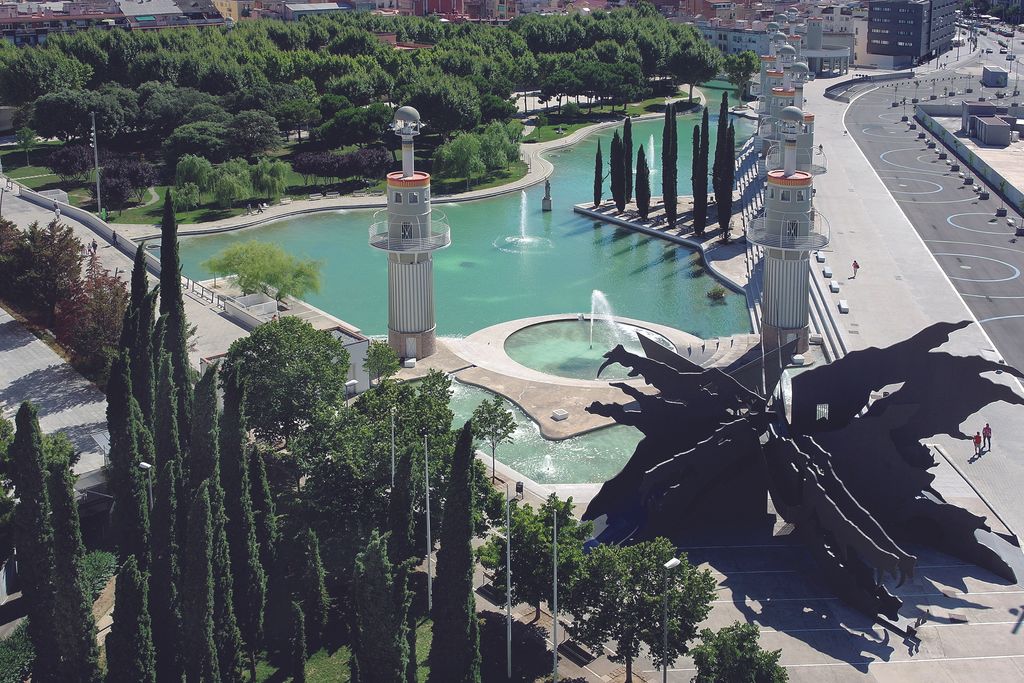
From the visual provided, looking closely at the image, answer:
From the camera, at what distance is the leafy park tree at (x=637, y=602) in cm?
3064

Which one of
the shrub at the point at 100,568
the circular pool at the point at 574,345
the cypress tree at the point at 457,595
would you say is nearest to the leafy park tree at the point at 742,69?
the circular pool at the point at 574,345

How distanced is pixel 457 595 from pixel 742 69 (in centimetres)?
11575

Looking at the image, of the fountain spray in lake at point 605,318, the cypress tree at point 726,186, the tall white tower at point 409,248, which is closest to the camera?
the tall white tower at point 409,248

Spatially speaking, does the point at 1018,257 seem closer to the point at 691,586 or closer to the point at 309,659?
the point at 691,586

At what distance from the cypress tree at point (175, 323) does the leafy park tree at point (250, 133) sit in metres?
52.2

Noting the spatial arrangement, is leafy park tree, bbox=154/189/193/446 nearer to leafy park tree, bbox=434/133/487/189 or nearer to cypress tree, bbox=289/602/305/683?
cypress tree, bbox=289/602/305/683

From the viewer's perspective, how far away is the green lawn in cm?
3192

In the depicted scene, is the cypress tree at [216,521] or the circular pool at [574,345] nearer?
the cypress tree at [216,521]

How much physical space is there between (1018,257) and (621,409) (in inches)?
1770

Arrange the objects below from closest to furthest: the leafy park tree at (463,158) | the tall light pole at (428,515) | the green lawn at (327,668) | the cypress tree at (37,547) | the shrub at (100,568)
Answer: the cypress tree at (37,547) < the green lawn at (327,668) < the tall light pole at (428,515) < the shrub at (100,568) < the leafy park tree at (463,158)

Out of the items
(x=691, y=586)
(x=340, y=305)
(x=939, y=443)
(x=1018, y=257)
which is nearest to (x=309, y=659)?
(x=691, y=586)

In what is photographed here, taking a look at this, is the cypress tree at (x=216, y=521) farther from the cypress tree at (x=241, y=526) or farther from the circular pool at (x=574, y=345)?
the circular pool at (x=574, y=345)

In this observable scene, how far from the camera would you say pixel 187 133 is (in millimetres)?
94500

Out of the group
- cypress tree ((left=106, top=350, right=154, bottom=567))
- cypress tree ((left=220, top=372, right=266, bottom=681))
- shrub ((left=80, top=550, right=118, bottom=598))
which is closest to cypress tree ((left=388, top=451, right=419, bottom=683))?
cypress tree ((left=220, top=372, right=266, bottom=681))
